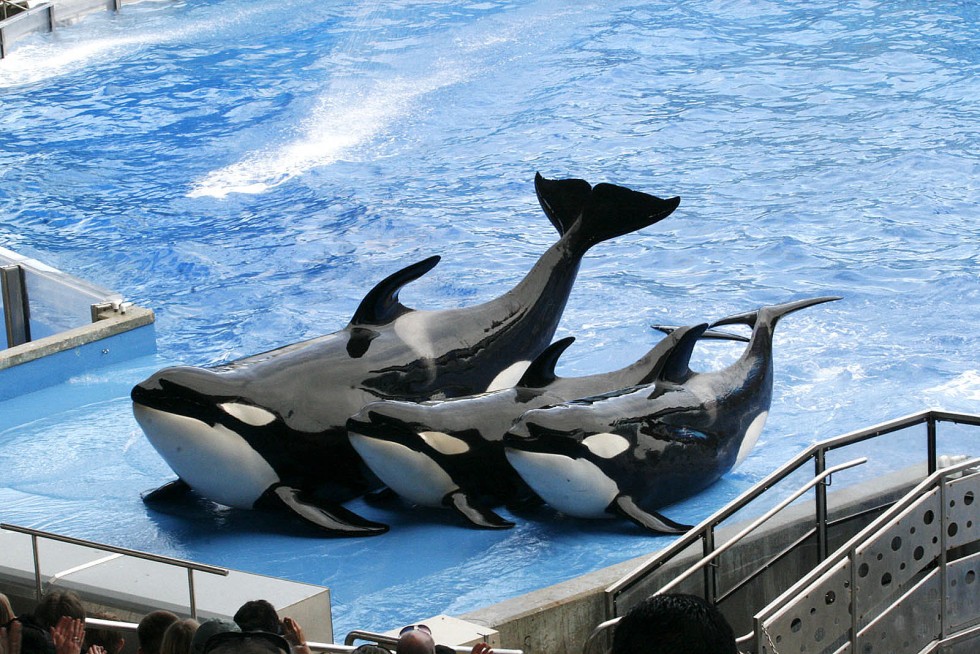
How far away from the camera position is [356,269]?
15.1m

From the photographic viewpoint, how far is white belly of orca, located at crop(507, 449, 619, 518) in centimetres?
810

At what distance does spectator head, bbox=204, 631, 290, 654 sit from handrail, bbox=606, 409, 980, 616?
225cm

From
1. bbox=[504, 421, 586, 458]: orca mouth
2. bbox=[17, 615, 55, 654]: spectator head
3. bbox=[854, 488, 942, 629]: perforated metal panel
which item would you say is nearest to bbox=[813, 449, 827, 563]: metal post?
bbox=[854, 488, 942, 629]: perforated metal panel

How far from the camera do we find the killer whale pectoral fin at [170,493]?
882 centimetres

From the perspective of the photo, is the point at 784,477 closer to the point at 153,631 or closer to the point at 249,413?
the point at 153,631

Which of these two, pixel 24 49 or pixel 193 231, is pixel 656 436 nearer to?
pixel 193 231

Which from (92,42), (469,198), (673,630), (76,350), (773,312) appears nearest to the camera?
(673,630)

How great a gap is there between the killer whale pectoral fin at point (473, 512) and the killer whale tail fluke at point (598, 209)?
6.88 feet

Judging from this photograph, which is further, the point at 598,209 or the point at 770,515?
the point at 598,209

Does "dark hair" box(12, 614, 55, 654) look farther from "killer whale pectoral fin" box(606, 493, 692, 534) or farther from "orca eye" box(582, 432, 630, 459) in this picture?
"killer whale pectoral fin" box(606, 493, 692, 534)

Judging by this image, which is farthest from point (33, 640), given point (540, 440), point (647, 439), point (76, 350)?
point (76, 350)

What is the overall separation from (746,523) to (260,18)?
2443 cm

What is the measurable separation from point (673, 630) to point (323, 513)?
5.59m

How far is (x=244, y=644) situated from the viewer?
3.78 meters
